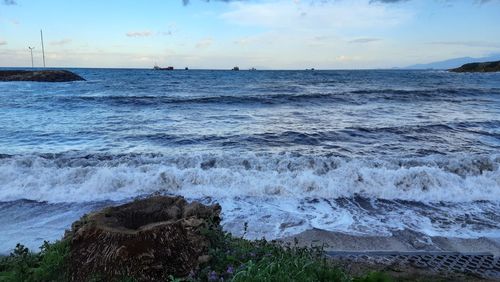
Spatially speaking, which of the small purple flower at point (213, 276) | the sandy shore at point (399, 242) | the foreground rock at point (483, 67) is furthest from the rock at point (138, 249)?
the foreground rock at point (483, 67)

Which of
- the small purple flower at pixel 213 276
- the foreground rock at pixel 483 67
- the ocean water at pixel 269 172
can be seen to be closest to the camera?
the small purple flower at pixel 213 276

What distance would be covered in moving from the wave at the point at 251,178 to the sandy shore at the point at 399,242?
7.27 feet

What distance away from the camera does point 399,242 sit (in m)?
6.31

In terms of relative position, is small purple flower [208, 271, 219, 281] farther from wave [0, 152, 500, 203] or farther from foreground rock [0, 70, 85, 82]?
foreground rock [0, 70, 85, 82]

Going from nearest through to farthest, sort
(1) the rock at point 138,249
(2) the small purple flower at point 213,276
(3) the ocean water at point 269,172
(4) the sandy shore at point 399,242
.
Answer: (2) the small purple flower at point 213,276 → (1) the rock at point 138,249 → (4) the sandy shore at point 399,242 → (3) the ocean water at point 269,172

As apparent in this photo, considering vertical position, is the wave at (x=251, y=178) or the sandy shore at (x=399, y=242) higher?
the wave at (x=251, y=178)

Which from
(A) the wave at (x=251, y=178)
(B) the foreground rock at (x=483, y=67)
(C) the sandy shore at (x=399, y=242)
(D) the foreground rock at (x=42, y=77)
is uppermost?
(B) the foreground rock at (x=483, y=67)

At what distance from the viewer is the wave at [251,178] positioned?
8852 millimetres

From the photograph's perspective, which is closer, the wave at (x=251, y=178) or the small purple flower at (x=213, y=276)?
the small purple flower at (x=213, y=276)

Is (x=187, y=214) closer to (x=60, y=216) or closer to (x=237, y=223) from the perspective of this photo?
(x=237, y=223)

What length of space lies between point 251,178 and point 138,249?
5.90m

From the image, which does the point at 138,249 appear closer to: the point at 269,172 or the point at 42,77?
the point at 269,172

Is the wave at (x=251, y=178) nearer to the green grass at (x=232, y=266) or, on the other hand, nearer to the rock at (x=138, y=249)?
the green grass at (x=232, y=266)

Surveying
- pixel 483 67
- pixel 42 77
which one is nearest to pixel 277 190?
pixel 42 77
